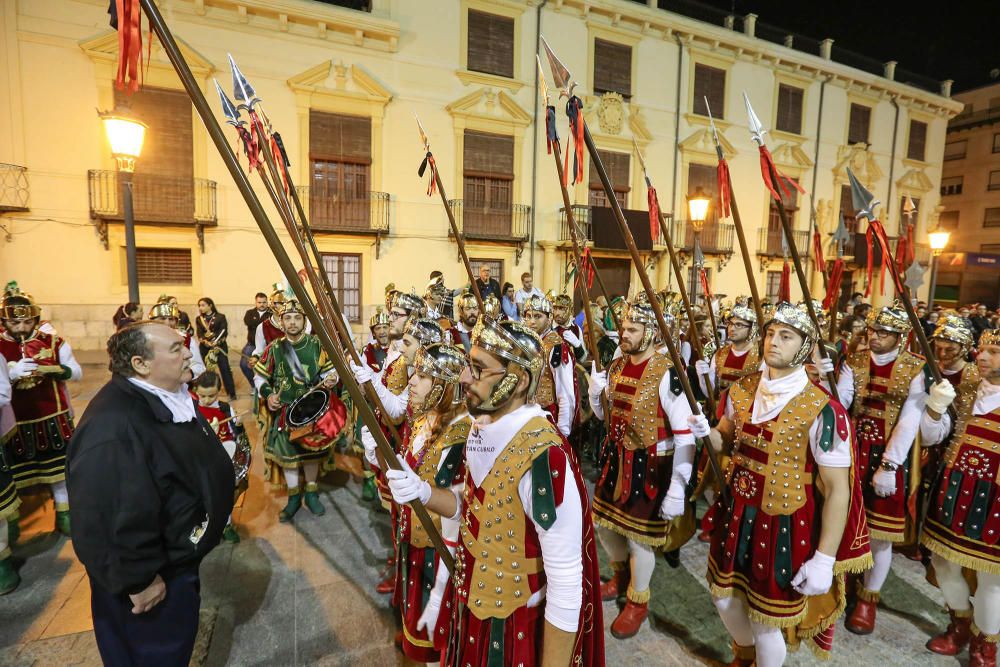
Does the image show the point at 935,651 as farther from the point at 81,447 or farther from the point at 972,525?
the point at 81,447

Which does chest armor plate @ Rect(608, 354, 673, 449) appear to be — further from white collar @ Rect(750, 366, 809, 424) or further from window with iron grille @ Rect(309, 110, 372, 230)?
window with iron grille @ Rect(309, 110, 372, 230)

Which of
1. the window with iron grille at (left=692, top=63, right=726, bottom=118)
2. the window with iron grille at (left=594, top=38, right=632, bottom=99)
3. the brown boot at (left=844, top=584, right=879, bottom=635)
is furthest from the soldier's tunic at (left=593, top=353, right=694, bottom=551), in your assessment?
the window with iron grille at (left=692, top=63, right=726, bottom=118)

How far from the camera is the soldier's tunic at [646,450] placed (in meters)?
3.53

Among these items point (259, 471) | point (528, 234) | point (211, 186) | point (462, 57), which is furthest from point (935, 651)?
point (462, 57)

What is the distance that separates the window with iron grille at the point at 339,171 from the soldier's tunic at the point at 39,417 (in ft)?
34.3

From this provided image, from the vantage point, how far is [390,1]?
1488cm

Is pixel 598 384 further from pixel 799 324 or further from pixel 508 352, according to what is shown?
pixel 508 352

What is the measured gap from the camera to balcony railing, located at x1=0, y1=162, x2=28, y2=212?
1185cm

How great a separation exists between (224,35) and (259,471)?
12.9m

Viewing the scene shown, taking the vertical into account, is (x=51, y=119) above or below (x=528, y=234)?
above

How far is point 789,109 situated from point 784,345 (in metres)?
23.2

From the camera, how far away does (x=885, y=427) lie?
3.94 metres

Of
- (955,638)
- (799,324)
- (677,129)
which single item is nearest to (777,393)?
(799,324)

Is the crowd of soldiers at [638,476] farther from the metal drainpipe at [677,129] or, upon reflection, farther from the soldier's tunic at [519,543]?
Result: the metal drainpipe at [677,129]
